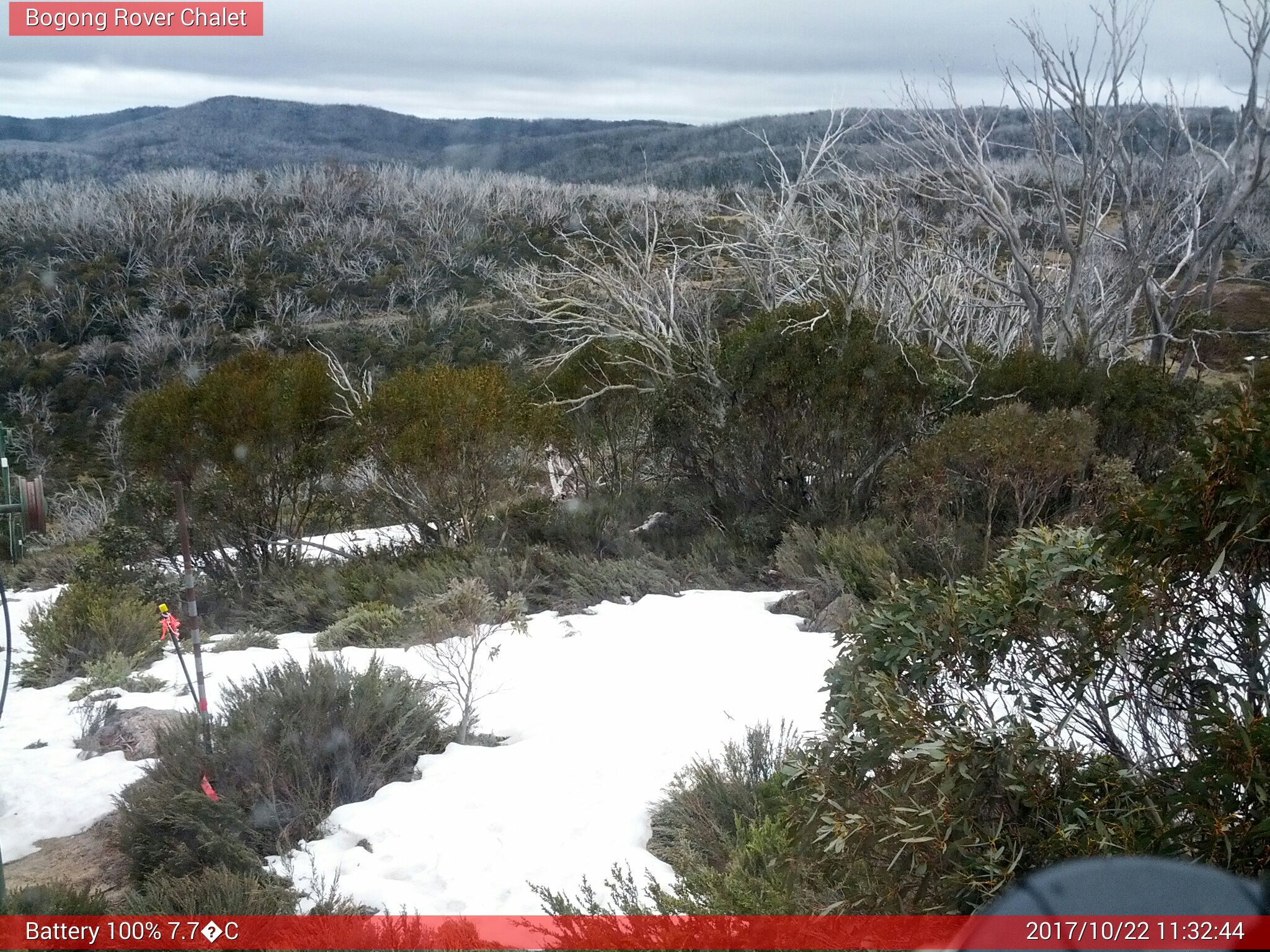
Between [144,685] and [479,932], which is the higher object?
[479,932]

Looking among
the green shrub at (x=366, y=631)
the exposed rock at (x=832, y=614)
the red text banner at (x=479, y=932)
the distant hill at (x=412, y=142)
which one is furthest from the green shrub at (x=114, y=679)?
the exposed rock at (x=832, y=614)

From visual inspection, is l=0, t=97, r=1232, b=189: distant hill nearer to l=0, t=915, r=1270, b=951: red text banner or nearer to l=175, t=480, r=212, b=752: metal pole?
l=175, t=480, r=212, b=752: metal pole

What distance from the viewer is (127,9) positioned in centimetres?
381

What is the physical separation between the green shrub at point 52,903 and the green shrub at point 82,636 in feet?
11.9

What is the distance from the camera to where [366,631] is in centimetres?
681

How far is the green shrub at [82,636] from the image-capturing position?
6.57m

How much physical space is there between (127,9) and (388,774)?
11.4 feet

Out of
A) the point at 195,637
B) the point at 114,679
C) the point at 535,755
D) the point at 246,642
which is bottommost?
the point at 246,642

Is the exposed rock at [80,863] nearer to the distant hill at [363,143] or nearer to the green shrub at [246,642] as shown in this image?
the green shrub at [246,642]

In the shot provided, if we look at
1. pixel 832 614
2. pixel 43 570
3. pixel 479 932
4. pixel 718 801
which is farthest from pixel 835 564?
pixel 43 570

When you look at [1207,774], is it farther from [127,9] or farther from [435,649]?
[127,9]

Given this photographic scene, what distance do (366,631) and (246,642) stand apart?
1.00 metres

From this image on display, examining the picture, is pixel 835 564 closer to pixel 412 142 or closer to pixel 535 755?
pixel 535 755

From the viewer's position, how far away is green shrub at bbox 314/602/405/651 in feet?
21.6
